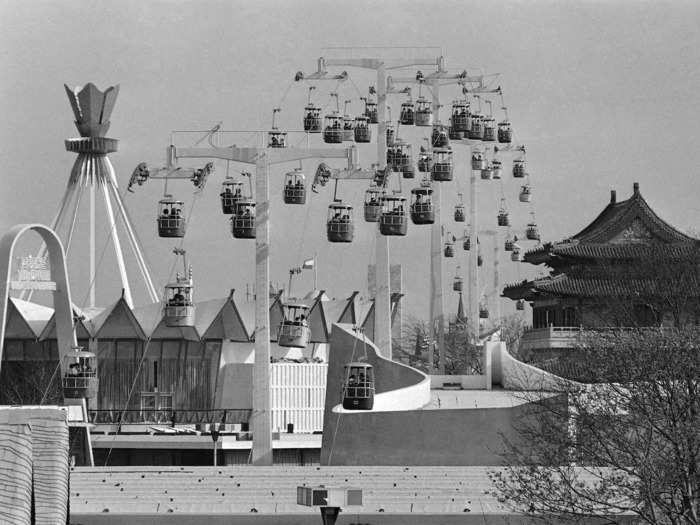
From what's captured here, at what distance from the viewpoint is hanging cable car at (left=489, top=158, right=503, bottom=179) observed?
73.0 m

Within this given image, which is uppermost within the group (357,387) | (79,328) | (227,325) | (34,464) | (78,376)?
(227,325)

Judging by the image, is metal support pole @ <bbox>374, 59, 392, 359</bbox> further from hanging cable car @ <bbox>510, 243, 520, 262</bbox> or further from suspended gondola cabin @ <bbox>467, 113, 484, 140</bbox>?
hanging cable car @ <bbox>510, 243, 520, 262</bbox>

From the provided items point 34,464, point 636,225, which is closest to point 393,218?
point 34,464

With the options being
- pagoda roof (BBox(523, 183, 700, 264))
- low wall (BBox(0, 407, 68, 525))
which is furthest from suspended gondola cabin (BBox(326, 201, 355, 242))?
pagoda roof (BBox(523, 183, 700, 264))

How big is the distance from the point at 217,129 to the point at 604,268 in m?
49.3

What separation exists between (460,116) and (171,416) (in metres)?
19.9

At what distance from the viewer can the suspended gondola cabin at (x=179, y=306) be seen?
46.0 m

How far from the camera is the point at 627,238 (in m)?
87.2

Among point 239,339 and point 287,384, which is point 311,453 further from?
point 239,339

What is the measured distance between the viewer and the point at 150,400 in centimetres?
7319

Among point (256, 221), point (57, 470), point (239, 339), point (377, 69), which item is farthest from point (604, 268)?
point (57, 470)

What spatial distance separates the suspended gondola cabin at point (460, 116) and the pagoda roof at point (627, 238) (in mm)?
28681

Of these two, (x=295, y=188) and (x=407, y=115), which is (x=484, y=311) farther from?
(x=295, y=188)

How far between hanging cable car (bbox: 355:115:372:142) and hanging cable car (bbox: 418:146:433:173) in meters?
2.30
